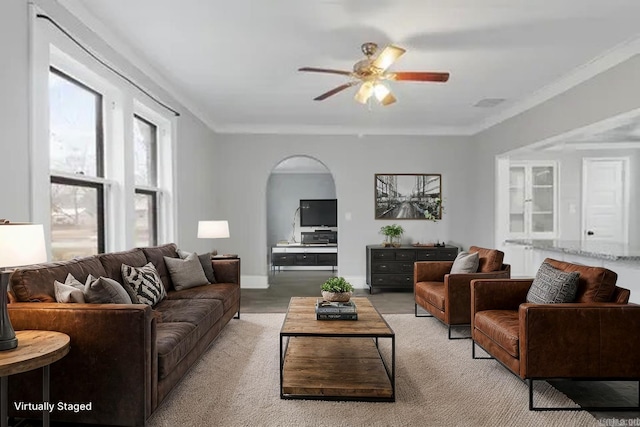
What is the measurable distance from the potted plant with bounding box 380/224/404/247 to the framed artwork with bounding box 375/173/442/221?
0.93 feet

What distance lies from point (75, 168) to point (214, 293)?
62.4 inches

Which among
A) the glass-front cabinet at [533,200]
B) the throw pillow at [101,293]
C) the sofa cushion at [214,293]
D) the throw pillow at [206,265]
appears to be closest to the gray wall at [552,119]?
the glass-front cabinet at [533,200]

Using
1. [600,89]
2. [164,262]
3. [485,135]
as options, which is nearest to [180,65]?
[164,262]

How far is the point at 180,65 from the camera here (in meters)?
4.34

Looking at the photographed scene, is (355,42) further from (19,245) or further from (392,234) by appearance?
(392,234)

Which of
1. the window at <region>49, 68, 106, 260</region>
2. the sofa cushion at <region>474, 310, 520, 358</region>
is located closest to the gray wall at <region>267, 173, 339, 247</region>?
the window at <region>49, 68, 106, 260</region>

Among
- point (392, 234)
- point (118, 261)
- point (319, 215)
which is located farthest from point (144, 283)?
point (319, 215)

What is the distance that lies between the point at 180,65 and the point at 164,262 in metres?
1.95

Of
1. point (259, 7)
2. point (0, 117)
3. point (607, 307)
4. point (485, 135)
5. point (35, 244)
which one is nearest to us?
point (35, 244)

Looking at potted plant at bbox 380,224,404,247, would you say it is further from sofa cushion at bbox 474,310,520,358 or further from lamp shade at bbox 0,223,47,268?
lamp shade at bbox 0,223,47,268

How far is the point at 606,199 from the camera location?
24.6ft

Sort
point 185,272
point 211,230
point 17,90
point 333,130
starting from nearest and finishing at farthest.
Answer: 1. point 17,90
2. point 185,272
3. point 211,230
4. point 333,130

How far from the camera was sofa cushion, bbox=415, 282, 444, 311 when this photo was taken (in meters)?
4.34

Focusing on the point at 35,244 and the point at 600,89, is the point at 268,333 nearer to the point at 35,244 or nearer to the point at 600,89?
the point at 35,244
